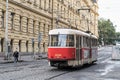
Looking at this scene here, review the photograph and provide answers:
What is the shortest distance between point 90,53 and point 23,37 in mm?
23751

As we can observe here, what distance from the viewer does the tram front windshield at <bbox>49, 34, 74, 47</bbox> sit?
28.3 metres

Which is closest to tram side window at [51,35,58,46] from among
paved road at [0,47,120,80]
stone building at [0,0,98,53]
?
paved road at [0,47,120,80]

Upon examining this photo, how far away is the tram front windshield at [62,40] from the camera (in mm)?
28281

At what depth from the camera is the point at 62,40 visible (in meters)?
28.3

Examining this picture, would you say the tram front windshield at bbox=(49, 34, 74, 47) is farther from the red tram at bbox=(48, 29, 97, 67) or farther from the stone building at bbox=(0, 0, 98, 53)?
the stone building at bbox=(0, 0, 98, 53)

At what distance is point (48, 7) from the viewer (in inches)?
2886

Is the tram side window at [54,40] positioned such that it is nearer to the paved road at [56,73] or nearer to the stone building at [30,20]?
the paved road at [56,73]

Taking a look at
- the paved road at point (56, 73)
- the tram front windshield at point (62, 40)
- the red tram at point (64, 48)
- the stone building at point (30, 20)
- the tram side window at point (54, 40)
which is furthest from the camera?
the stone building at point (30, 20)

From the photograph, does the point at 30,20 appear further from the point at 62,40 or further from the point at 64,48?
the point at 64,48

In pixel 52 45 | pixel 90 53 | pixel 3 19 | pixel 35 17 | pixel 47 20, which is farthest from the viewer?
pixel 47 20

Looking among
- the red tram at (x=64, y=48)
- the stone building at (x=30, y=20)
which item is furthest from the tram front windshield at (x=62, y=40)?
the stone building at (x=30, y=20)

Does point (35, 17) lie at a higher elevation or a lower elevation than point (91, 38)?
higher

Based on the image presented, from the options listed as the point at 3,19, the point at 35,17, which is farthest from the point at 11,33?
the point at 35,17

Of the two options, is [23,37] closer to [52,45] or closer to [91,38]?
[91,38]
